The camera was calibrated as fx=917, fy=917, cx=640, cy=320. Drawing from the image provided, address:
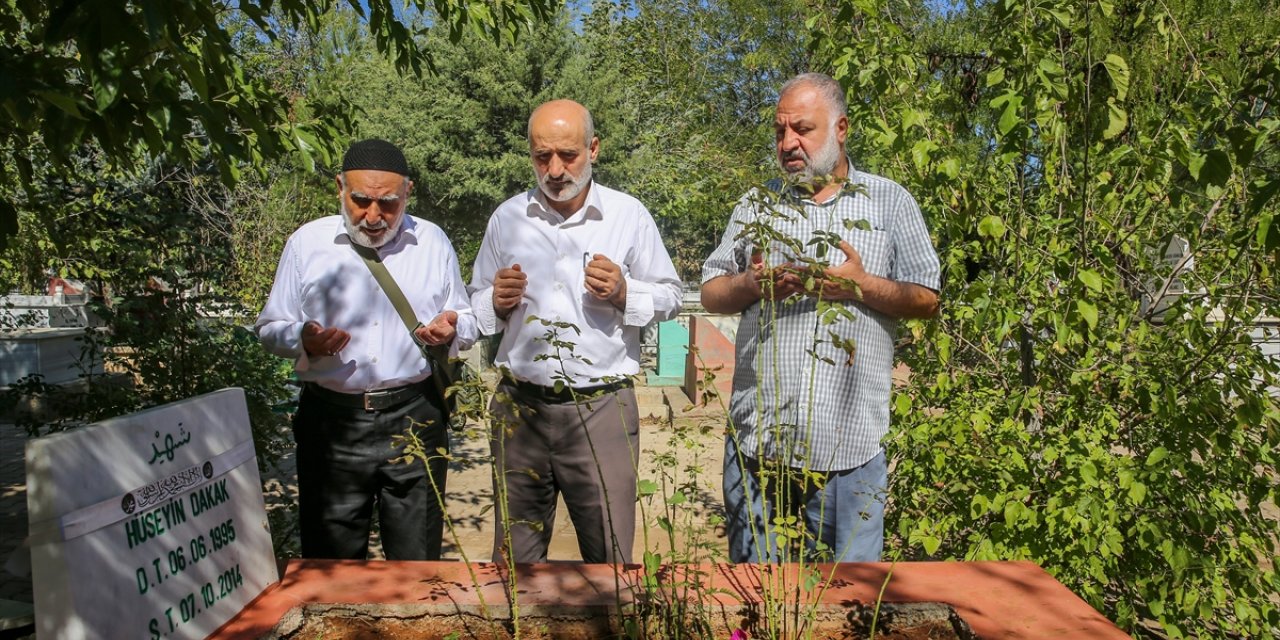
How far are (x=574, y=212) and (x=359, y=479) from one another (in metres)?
1.11

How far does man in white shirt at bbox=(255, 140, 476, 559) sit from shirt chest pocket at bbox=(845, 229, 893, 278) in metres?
1.29

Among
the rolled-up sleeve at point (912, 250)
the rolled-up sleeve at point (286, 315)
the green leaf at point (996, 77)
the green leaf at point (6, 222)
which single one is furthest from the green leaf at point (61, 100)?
the green leaf at point (996, 77)

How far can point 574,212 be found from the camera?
3.06 meters

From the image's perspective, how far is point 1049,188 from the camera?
322 centimetres

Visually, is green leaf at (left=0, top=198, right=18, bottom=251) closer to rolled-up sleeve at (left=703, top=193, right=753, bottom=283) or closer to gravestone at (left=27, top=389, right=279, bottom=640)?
gravestone at (left=27, top=389, right=279, bottom=640)

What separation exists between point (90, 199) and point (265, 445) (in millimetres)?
2345

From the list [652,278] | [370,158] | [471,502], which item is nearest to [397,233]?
[370,158]

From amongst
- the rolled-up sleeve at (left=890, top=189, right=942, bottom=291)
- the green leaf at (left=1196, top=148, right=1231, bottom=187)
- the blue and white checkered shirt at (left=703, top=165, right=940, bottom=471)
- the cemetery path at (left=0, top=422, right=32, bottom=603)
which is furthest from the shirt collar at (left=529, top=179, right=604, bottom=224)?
the green leaf at (left=1196, top=148, right=1231, bottom=187)

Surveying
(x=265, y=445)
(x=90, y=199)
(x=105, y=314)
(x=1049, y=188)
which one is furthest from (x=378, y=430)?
(x=90, y=199)

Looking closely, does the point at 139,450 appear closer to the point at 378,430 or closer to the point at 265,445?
the point at 378,430

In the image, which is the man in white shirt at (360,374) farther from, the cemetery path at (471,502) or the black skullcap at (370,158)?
the cemetery path at (471,502)

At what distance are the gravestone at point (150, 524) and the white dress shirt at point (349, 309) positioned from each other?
0.95 meters

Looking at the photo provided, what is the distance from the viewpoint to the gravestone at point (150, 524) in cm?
143

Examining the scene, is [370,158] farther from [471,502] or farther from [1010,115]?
[471,502]
